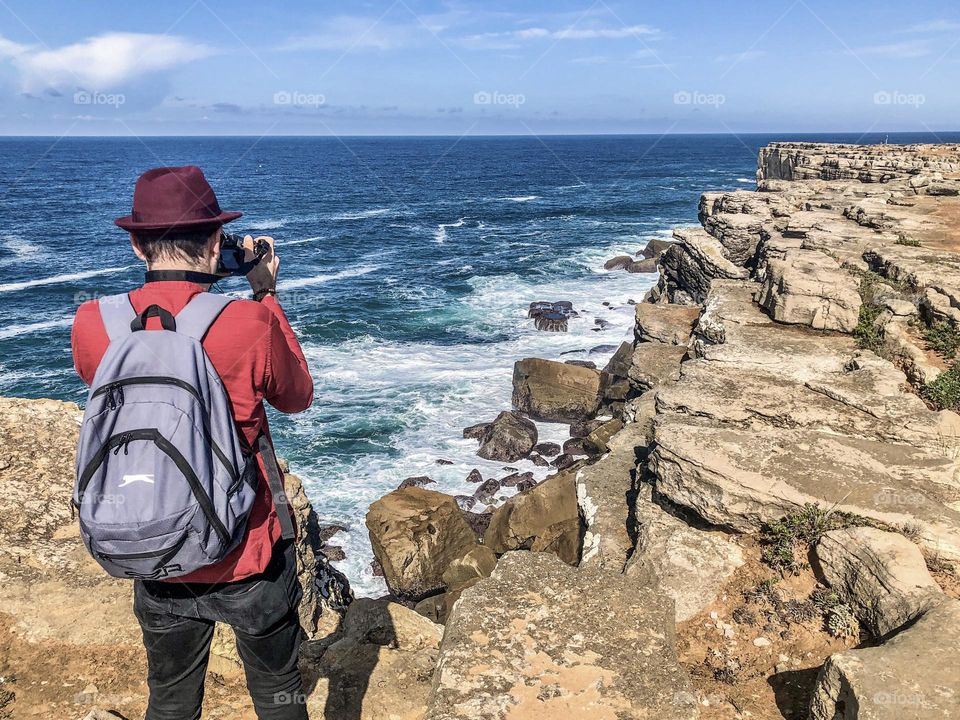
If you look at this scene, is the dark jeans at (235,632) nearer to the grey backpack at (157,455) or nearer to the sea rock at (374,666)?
the grey backpack at (157,455)

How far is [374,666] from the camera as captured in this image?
5375mm

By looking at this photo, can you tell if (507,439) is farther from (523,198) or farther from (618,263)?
(523,198)

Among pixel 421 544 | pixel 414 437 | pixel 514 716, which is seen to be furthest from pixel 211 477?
pixel 414 437

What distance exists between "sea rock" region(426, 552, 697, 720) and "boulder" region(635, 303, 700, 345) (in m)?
11.2

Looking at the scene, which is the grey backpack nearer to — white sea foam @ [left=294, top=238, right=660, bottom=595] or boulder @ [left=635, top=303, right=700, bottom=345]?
white sea foam @ [left=294, top=238, right=660, bottom=595]

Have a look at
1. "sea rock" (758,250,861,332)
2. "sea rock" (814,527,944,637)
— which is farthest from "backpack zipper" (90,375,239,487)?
"sea rock" (758,250,861,332)

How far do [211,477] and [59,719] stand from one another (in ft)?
12.1

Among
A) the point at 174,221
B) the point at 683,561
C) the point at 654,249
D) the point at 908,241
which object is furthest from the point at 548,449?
the point at 654,249

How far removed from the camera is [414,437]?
20688 mm

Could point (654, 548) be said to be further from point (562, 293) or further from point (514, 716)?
point (562, 293)

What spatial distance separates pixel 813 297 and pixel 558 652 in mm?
→ 7559

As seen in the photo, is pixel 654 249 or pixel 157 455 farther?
pixel 654 249

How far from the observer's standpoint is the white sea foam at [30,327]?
31087 millimetres

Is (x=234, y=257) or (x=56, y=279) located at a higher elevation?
(x=234, y=257)
